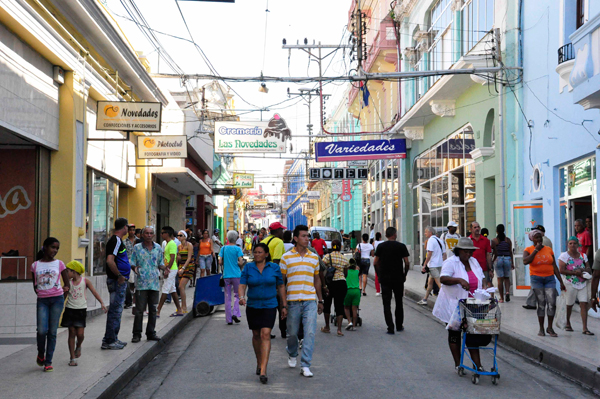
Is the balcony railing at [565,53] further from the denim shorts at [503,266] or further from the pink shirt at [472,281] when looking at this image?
the pink shirt at [472,281]

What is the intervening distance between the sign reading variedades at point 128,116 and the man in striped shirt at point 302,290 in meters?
6.89

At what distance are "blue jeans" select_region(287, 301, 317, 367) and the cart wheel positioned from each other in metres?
6.20

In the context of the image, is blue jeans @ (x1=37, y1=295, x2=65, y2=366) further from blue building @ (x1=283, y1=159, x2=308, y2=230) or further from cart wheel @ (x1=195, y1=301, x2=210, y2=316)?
blue building @ (x1=283, y1=159, x2=308, y2=230)

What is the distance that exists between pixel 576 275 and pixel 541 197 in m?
5.32

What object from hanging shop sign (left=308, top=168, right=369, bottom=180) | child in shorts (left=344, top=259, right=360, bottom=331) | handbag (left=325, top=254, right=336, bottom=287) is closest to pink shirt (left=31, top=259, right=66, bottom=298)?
handbag (left=325, top=254, right=336, bottom=287)

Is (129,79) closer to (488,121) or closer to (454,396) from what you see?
(488,121)

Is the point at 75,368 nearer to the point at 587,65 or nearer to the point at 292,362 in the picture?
Result: the point at 292,362

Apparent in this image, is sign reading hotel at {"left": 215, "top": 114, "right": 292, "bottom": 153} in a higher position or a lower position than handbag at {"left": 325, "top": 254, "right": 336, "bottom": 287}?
higher

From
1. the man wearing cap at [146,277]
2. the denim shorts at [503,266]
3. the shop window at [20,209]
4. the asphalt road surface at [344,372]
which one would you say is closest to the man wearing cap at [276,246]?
the asphalt road surface at [344,372]

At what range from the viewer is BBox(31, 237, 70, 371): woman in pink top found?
761 centimetres

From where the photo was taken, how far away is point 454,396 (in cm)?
664

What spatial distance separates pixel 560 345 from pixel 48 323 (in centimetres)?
678

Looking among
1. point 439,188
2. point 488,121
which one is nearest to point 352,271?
point 488,121

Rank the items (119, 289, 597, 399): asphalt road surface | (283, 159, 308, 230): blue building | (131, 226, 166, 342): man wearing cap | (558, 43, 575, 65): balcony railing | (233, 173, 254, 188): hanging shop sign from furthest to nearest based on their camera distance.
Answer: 1. (283, 159, 308, 230): blue building
2. (233, 173, 254, 188): hanging shop sign
3. (558, 43, 575, 65): balcony railing
4. (131, 226, 166, 342): man wearing cap
5. (119, 289, 597, 399): asphalt road surface
